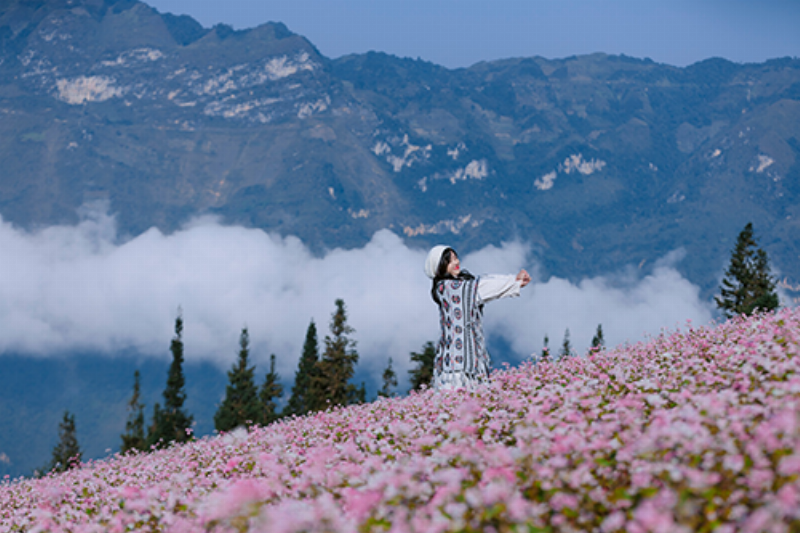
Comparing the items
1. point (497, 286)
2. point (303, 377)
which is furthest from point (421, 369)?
point (497, 286)

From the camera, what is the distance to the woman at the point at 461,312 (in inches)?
459

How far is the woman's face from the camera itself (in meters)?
11.8

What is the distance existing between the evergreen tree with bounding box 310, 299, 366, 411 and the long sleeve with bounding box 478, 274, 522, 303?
5596cm

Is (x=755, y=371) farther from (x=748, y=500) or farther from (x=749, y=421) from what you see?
(x=748, y=500)

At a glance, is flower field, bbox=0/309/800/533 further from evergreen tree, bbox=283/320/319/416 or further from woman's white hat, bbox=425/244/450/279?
evergreen tree, bbox=283/320/319/416

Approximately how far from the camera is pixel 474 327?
11.8 m

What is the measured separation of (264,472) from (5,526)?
4.58 m

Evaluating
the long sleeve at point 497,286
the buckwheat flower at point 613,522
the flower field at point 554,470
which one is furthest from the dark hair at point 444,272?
the buckwheat flower at point 613,522

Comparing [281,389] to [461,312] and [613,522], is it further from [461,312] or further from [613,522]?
[613,522]

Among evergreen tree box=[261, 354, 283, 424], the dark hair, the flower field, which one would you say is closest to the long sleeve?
the dark hair

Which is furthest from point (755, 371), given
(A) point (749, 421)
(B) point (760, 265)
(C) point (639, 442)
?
(B) point (760, 265)

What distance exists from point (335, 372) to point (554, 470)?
63466 millimetres

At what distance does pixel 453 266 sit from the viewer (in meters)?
11.8

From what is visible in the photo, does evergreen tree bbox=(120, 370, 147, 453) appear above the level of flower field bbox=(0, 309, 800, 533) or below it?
below
